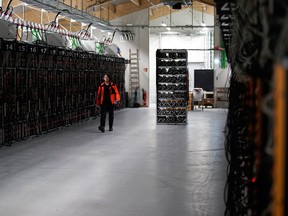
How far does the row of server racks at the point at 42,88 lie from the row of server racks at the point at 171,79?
2.91 metres

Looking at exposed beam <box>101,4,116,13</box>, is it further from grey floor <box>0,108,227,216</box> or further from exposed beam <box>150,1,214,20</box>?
grey floor <box>0,108,227,216</box>

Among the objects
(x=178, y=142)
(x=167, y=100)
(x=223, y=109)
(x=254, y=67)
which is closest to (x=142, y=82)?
(x=223, y=109)

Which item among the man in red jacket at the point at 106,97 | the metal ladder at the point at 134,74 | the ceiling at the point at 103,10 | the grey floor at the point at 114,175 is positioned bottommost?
the grey floor at the point at 114,175

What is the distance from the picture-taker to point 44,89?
1438 cm

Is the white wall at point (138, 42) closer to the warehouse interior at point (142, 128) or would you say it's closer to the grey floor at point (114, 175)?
the warehouse interior at point (142, 128)

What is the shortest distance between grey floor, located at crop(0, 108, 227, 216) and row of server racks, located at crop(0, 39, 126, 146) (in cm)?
56

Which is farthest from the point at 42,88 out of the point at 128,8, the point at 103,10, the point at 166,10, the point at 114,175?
the point at 166,10

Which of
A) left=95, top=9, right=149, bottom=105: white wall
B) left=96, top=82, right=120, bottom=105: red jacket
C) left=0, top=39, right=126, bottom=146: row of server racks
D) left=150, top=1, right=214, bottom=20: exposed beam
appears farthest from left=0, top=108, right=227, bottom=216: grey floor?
left=150, top=1, right=214, bottom=20: exposed beam

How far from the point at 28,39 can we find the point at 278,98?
13.6 m

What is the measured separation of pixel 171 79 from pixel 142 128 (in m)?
2.15

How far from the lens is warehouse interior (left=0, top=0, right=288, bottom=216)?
1.95m

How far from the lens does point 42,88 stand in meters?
14.2

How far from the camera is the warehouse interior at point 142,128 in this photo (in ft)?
6.41

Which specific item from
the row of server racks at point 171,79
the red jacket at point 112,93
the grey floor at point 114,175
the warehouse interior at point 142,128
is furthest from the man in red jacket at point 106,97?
the row of server racks at point 171,79
